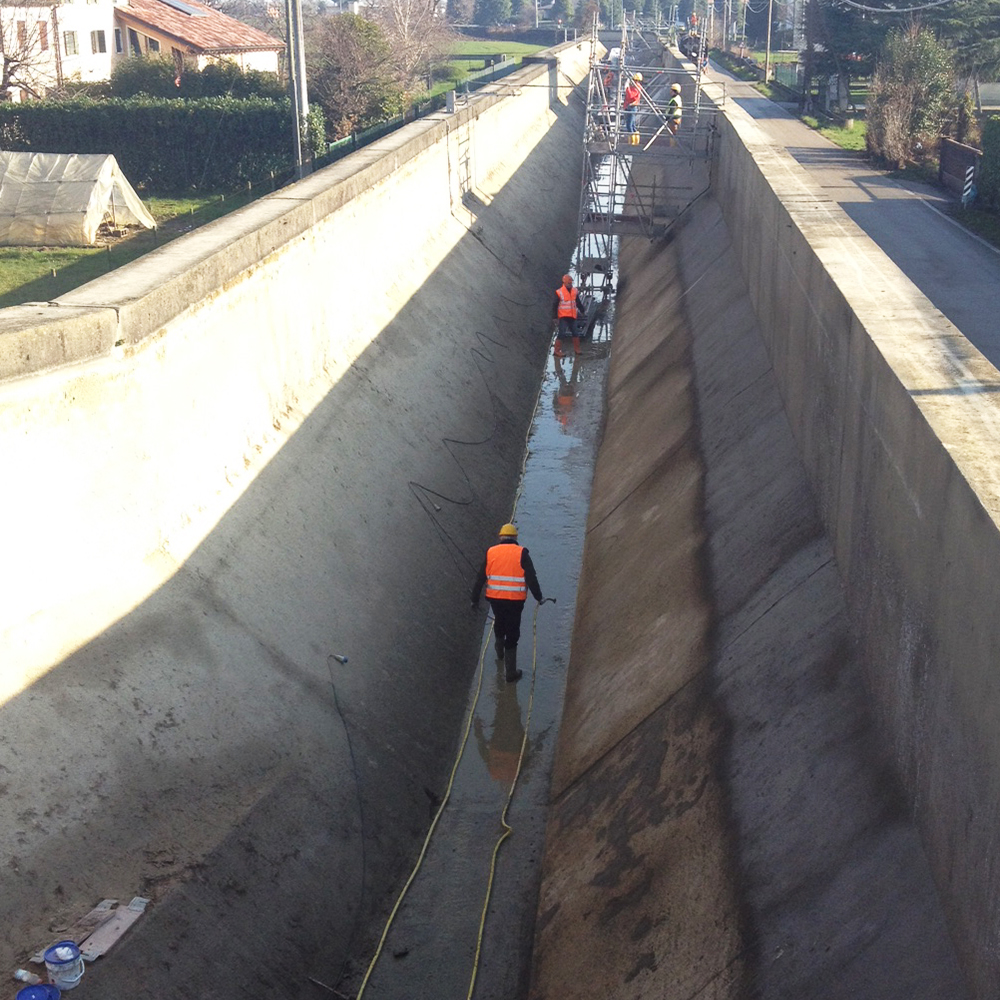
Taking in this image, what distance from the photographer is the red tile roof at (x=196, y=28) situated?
1741 inches

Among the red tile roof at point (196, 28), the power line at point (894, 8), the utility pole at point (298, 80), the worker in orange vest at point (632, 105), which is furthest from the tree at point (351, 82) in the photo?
the power line at point (894, 8)

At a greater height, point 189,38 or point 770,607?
point 189,38

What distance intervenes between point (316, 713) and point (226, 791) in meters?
1.48

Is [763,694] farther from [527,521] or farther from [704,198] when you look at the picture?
[704,198]

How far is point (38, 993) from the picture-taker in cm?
612

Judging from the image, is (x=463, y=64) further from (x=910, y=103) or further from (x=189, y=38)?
(x=910, y=103)

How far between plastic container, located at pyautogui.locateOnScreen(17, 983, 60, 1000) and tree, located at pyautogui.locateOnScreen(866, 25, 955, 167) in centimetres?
3354

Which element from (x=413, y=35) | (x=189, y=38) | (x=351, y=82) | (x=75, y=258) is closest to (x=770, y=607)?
(x=75, y=258)

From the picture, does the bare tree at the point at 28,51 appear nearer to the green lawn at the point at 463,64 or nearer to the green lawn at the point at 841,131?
the green lawn at the point at 463,64

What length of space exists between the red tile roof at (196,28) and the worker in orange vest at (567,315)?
24.7 meters

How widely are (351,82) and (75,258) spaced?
13.9 m

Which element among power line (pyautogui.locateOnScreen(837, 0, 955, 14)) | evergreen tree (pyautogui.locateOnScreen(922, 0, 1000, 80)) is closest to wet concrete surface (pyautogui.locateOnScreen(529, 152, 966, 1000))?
power line (pyautogui.locateOnScreen(837, 0, 955, 14))

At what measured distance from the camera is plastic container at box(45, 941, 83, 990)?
6.31 m

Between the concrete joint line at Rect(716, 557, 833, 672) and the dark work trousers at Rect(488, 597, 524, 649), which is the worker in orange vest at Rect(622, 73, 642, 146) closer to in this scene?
the dark work trousers at Rect(488, 597, 524, 649)
